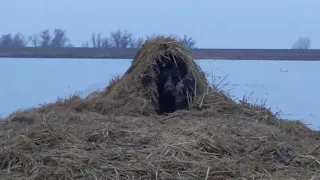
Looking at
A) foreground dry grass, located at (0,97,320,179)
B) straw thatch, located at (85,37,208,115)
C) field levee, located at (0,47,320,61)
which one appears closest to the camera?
foreground dry grass, located at (0,97,320,179)

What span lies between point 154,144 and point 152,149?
20cm

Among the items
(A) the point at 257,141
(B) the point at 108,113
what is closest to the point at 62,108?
(B) the point at 108,113

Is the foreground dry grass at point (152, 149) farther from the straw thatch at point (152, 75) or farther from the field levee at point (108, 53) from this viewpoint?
the field levee at point (108, 53)

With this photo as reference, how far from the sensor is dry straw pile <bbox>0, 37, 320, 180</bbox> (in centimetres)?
552

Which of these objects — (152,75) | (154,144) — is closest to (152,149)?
(154,144)

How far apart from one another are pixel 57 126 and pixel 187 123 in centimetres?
135

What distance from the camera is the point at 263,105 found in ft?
28.6

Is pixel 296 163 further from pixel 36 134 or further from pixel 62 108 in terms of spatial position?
pixel 62 108

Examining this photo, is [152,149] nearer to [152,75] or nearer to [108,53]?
[152,75]

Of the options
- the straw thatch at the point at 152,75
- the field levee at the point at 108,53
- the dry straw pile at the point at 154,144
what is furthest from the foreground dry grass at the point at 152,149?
the field levee at the point at 108,53

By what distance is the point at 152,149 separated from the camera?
5.98m

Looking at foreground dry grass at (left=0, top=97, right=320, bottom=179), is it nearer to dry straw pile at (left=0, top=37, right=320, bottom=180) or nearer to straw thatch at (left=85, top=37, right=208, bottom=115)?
dry straw pile at (left=0, top=37, right=320, bottom=180)

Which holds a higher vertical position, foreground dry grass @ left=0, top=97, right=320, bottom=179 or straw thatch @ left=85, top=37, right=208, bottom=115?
straw thatch @ left=85, top=37, right=208, bottom=115

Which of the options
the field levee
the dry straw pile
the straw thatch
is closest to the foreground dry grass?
the dry straw pile
